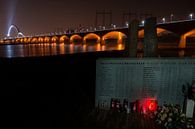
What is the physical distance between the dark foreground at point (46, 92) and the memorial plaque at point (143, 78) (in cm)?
106

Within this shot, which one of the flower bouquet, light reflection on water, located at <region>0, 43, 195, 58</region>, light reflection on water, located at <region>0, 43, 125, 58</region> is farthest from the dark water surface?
light reflection on water, located at <region>0, 43, 125, 58</region>

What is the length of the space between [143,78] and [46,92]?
3.88 metres

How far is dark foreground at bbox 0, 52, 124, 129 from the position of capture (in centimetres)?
720

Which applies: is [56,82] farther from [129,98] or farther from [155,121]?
[155,121]

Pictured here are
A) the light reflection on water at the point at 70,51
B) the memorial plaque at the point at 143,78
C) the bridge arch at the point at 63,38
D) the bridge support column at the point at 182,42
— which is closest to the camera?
the memorial plaque at the point at 143,78

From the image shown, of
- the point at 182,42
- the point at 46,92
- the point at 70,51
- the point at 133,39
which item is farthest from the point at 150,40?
the point at 182,42

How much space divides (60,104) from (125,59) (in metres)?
2.92

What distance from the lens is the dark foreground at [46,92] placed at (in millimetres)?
7203

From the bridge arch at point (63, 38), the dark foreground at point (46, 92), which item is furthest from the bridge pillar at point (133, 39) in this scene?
the bridge arch at point (63, 38)

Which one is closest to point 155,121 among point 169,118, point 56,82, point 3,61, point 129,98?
point 169,118

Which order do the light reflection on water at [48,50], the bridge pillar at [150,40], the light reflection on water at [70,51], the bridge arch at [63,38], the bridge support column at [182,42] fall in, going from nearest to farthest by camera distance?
1. the bridge pillar at [150,40]
2. the light reflection on water at [70,51]
3. the light reflection on water at [48,50]
4. the bridge support column at [182,42]
5. the bridge arch at [63,38]

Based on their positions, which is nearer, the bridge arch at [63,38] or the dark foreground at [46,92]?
the dark foreground at [46,92]

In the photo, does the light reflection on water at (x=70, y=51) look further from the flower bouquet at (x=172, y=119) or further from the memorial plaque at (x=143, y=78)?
the flower bouquet at (x=172, y=119)

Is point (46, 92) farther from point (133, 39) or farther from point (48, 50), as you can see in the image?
point (48, 50)
